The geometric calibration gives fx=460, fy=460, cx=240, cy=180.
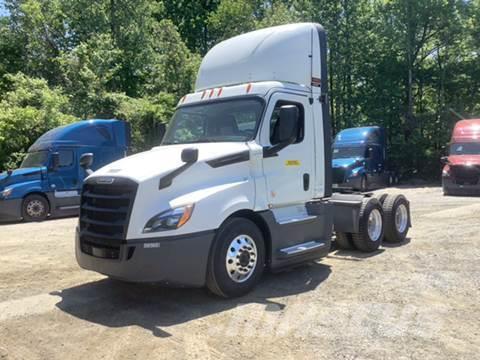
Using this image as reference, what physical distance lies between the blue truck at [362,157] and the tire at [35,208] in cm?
1212

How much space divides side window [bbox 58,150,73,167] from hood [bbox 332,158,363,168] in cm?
1150

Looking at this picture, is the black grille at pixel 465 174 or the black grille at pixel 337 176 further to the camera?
the black grille at pixel 465 174

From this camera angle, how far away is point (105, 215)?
17.7 feet

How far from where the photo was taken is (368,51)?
98.0 ft

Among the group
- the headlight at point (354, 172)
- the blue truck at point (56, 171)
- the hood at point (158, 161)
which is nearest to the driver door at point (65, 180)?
the blue truck at point (56, 171)

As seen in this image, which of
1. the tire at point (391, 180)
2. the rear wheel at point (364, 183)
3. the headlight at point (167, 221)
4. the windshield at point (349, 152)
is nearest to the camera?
the headlight at point (167, 221)

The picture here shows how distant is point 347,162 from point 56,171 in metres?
12.6

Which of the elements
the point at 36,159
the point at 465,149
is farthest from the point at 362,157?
the point at 36,159

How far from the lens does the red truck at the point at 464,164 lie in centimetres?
1753

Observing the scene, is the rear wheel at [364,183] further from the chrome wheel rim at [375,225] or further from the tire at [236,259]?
the tire at [236,259]

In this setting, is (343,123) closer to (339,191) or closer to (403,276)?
(339,191)

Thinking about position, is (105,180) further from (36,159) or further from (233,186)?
(36,159)

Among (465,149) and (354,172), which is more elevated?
(465,149)

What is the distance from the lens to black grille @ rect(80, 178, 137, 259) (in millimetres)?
5195
